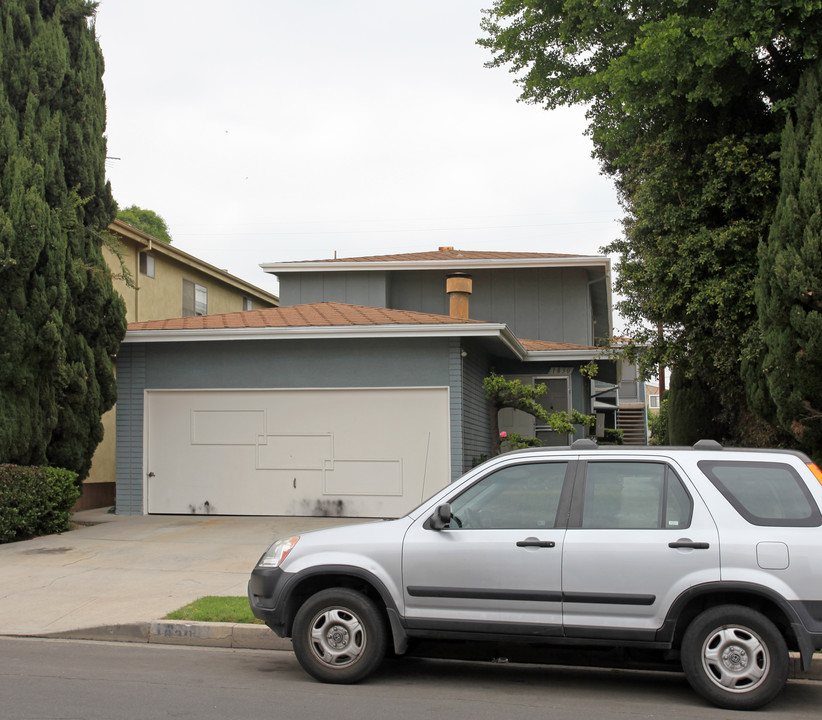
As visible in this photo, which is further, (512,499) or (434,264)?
(434,264)

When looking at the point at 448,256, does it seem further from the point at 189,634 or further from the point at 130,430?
the point at 189,634

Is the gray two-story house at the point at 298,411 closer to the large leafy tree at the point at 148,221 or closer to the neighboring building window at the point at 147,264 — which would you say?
the neighboring building window at the point at 147,264

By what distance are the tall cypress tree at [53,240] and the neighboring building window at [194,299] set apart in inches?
319

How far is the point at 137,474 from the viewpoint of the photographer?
50.6 feet

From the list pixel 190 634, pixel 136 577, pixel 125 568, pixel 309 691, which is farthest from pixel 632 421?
pixel 309 691

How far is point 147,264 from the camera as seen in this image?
20.3m

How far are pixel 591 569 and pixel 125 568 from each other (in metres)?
6.54

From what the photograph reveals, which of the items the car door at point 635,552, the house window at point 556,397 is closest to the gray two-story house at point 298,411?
the house window at point 556,397

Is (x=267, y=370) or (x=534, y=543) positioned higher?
(x=267, y=370)

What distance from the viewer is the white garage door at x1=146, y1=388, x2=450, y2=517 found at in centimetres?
1483

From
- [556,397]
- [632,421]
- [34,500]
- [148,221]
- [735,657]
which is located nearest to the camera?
[735,657]

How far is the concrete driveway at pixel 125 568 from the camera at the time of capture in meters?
8.06

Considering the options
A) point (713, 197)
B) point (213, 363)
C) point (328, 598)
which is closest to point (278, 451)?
point (213, 363)

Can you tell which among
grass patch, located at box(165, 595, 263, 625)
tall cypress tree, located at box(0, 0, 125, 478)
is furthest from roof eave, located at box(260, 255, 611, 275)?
grass patch, located at box(165, 595, 263, 625)
